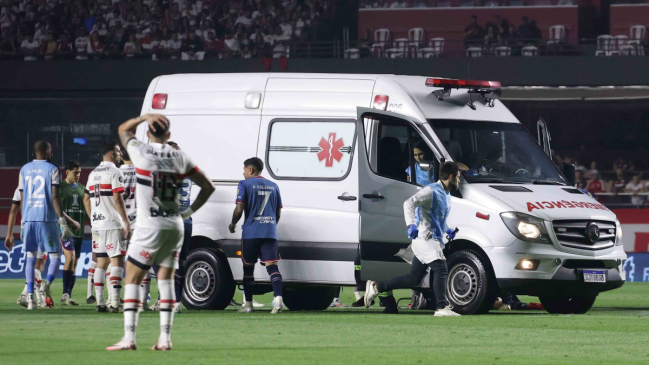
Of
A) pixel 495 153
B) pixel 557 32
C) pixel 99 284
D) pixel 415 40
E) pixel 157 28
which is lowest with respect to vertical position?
pixel 99 284

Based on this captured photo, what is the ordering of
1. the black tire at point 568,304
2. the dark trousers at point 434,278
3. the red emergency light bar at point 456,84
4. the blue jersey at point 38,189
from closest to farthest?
the dark trousers at point 434,278, the red emergency light bar at point 456,84, the blue jersey at point 38,189, the black tire at point 568,304

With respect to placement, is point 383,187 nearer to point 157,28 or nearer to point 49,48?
point 157,28

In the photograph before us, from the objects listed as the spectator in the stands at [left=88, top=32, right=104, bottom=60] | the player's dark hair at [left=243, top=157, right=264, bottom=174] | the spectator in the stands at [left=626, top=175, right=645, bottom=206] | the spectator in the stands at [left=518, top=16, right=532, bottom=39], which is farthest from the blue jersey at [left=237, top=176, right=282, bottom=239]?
the spectator in the stands at [left=88, top=32, right=104, bottom=60]

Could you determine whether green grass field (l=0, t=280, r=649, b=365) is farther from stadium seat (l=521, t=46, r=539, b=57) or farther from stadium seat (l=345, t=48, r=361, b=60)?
stadium seat (l=345, t=48, r=361, b=60)

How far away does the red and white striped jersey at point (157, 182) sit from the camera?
26.4ft

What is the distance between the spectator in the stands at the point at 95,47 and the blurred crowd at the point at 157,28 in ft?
0.10

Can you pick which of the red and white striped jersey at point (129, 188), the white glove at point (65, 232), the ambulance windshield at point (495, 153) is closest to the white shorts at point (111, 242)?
the red and white striped jersey at point (129, 188)

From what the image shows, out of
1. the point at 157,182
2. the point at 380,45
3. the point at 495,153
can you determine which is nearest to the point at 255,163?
the point at 495,153

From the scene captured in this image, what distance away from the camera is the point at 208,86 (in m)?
13.8

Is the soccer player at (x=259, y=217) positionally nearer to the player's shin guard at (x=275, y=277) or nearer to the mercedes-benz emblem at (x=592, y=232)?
the player's shin guard at (x=275, y=277)

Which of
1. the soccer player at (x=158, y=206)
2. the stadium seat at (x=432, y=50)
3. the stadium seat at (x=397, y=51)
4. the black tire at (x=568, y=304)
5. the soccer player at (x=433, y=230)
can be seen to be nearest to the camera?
the soccer player at (x=158, y=206)

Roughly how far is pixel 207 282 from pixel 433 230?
3.08 m

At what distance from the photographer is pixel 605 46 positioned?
101ft

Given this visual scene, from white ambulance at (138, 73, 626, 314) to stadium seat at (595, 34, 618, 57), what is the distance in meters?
17.6
